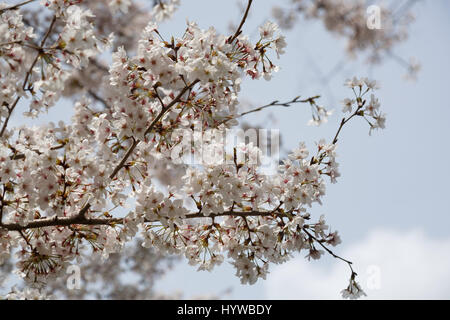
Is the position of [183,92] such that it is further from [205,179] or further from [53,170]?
[53,170]

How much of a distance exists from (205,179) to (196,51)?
0.68m

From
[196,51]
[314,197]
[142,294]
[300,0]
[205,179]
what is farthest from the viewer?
[142,294]

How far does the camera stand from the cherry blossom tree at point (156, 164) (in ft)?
7.70

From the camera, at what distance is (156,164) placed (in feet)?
8.82

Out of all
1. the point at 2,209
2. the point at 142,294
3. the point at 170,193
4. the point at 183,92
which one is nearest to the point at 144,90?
the point at 183,92

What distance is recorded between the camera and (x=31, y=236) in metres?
2.71

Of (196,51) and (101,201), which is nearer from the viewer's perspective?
(196,51)

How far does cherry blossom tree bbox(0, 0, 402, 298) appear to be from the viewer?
2.35 metres

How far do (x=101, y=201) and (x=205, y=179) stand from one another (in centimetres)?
62

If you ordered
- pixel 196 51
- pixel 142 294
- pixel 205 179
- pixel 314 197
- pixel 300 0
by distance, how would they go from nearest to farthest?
1. pixel 196 51
2. pixel 205 179
3. pixel 314 197
4. pixel 300 0
5. pixel 142 294

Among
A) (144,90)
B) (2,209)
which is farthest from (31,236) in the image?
(144,90)

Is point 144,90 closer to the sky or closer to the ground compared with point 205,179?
closer to the sky

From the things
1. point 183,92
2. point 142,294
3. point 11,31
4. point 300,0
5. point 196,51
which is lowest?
point 142,294
